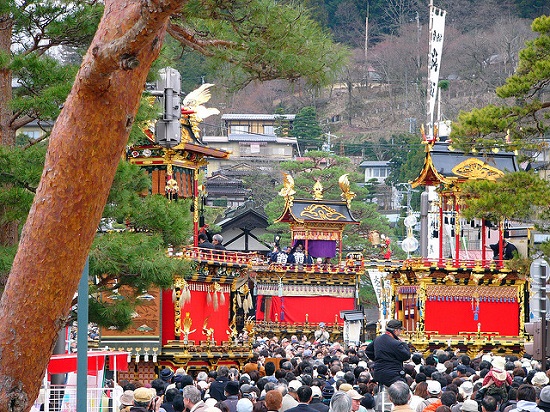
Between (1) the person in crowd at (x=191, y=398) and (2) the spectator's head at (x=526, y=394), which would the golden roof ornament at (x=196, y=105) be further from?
(2) the spectator's head at (x=526, y=394)

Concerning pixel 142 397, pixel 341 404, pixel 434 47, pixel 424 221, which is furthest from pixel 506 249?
pixel 341 404

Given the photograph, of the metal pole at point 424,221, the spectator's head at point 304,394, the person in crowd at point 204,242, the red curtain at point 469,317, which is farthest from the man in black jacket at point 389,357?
the metal pole at point 424,221

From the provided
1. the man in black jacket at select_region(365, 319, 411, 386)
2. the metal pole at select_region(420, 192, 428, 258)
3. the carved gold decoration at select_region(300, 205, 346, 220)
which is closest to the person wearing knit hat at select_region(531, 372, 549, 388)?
the man in black jacket at select_region(365, 319, 411, 386)

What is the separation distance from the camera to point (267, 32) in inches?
473

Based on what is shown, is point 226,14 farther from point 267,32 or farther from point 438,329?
point 438,329

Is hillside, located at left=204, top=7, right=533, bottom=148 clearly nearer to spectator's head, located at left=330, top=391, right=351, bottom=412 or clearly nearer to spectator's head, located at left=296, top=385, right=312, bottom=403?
spectator's head, located at left=296, top=385, right=312, bottom=403

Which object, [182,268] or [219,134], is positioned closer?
[182,268]

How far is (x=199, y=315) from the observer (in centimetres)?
2748

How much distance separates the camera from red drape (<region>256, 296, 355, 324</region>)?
45.8 metres

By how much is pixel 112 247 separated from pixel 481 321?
2081 cm

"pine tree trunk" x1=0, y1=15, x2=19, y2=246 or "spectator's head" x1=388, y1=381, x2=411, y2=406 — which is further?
"pine tree trunk" x1=0, y1=15, x2=19, y2=246

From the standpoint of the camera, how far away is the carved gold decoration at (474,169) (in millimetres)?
32438

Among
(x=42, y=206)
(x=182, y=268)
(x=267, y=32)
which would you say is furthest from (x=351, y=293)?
(x=42, y=206)

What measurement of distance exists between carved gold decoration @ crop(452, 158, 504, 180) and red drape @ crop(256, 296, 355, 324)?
14.5 meters
